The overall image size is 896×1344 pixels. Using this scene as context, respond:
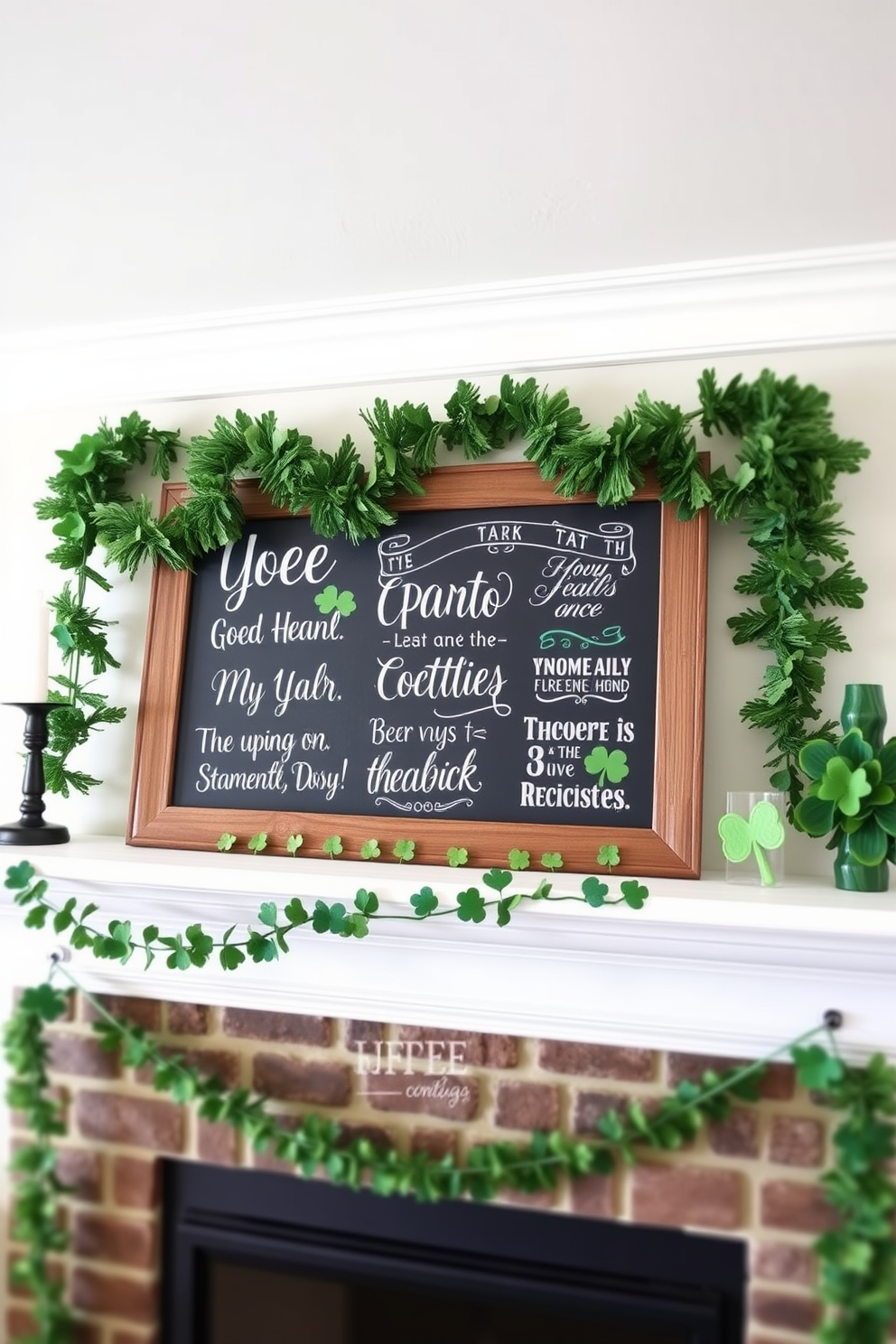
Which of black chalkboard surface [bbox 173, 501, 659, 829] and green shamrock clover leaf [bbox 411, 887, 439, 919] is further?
black chalkboard surface [bbox 173, 501, 659, 829]

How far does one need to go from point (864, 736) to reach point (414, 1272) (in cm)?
102

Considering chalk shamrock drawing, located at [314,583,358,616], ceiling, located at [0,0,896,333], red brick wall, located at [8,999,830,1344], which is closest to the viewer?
ceiling, located at [0,0,896,333]

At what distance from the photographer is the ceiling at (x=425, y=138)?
1.03 m

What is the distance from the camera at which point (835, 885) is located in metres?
1.31

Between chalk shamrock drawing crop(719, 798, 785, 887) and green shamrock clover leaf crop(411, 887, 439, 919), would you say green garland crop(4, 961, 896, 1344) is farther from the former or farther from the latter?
green shamrock clover leaf crop(411, 887, 439, 919)

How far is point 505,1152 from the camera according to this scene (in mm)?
1376

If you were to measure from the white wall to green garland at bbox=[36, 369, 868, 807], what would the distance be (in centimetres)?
3

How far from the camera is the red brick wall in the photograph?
4.29 feet

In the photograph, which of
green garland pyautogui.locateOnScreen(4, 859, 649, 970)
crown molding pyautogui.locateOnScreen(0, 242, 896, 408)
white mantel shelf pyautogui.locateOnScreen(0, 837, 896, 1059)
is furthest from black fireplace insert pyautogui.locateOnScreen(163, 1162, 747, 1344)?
crown molding pyautogui.locateOnScreen(0, 242, 896, 408)

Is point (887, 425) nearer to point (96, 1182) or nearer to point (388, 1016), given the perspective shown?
point (388, 1016)

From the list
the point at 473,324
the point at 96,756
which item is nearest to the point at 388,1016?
the point at 96,756

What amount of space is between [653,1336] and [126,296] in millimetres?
1799

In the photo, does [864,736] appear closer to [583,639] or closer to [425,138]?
[583,639]

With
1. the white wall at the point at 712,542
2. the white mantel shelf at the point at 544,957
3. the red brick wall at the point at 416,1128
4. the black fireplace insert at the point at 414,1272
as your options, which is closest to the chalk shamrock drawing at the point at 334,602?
the white wall at the point at 712,542
